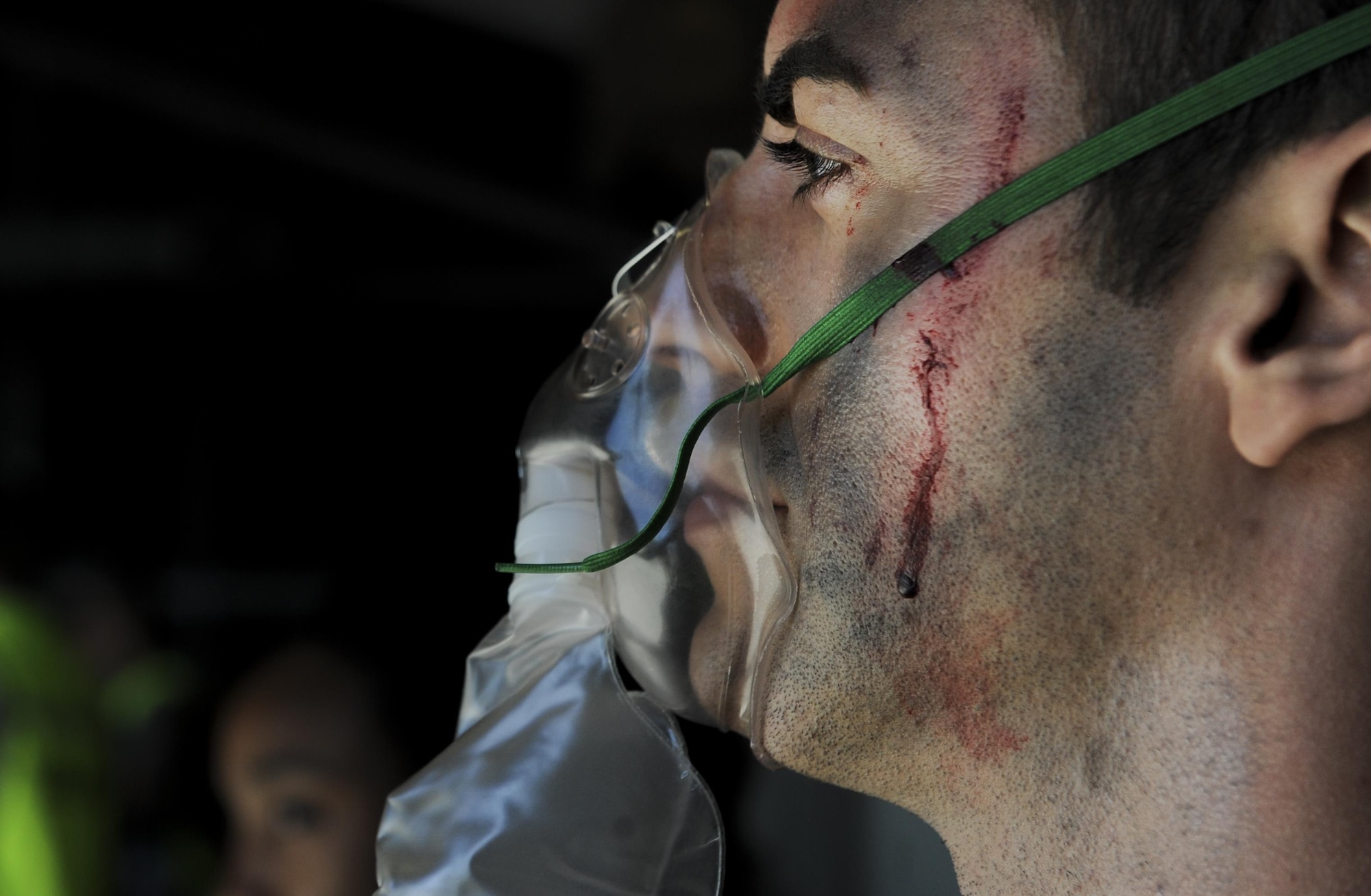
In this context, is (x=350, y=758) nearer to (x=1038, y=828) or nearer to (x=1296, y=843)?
(x=1038, y=828)

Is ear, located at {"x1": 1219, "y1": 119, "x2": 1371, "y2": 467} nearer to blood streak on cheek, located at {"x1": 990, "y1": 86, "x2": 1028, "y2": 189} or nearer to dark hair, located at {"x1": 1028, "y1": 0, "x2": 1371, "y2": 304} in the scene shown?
dark hair, located at {"x1": 1028, "y1": 0, "x2": 1371, "y2": 304}

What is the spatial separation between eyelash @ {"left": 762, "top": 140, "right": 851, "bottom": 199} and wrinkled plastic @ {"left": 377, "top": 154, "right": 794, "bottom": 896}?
146 mm

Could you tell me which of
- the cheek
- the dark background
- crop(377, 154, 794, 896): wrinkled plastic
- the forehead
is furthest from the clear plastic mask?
the dark background

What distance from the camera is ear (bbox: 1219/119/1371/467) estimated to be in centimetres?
117

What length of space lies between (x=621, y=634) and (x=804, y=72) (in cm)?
65

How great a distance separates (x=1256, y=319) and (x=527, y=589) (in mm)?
867

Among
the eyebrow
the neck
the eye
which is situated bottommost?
the eye

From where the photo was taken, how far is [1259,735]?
1.20 metres

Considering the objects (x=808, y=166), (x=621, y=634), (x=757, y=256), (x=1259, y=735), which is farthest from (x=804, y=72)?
(x=1259, y=735)

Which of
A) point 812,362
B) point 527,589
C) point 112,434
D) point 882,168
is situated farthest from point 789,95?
point 112,434

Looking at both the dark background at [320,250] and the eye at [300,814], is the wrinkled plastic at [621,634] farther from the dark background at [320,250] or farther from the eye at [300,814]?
the dark background at [320,250]

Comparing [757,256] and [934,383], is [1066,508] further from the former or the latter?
[757,256]

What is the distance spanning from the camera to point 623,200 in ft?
10.0

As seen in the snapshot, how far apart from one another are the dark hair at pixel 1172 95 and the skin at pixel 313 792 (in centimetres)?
178
